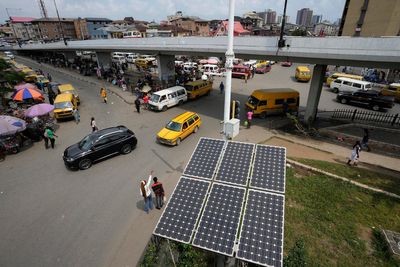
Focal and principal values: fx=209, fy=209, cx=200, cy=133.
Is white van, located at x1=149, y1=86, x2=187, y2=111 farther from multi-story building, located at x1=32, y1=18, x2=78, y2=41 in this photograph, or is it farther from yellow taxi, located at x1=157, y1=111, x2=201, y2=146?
multi-story building, located at x1=32, y1=18, x2=78, y2=41

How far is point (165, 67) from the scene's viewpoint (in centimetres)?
2805

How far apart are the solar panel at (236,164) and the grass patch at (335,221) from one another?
8.86ft

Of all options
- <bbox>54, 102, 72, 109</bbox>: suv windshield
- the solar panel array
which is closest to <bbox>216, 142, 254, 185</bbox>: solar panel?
the solar panel array

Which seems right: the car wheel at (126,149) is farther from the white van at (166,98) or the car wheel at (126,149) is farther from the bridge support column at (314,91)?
the bridge support column at (314,91)

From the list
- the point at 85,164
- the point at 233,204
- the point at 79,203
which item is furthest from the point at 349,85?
the point at 79,203

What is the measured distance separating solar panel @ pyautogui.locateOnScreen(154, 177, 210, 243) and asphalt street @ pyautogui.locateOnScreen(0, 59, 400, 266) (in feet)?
10.2

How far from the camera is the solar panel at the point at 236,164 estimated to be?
5.79m

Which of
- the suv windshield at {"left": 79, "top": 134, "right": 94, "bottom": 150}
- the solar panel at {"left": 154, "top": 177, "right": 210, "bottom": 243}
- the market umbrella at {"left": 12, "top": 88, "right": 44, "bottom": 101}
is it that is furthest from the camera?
the market umbrella at {"left": 12, "top": 88, "right": 44, "bottom": 101}

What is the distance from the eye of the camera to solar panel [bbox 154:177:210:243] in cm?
496

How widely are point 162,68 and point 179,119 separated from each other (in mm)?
15270

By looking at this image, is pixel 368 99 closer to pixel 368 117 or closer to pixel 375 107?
pixel 375 107

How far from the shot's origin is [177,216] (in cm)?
530

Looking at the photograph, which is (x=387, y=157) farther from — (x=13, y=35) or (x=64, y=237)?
(x=13, y=35)

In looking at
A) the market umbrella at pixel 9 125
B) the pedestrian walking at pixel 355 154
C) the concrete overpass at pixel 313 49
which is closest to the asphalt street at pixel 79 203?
the market umbrella at pixel 9 125
